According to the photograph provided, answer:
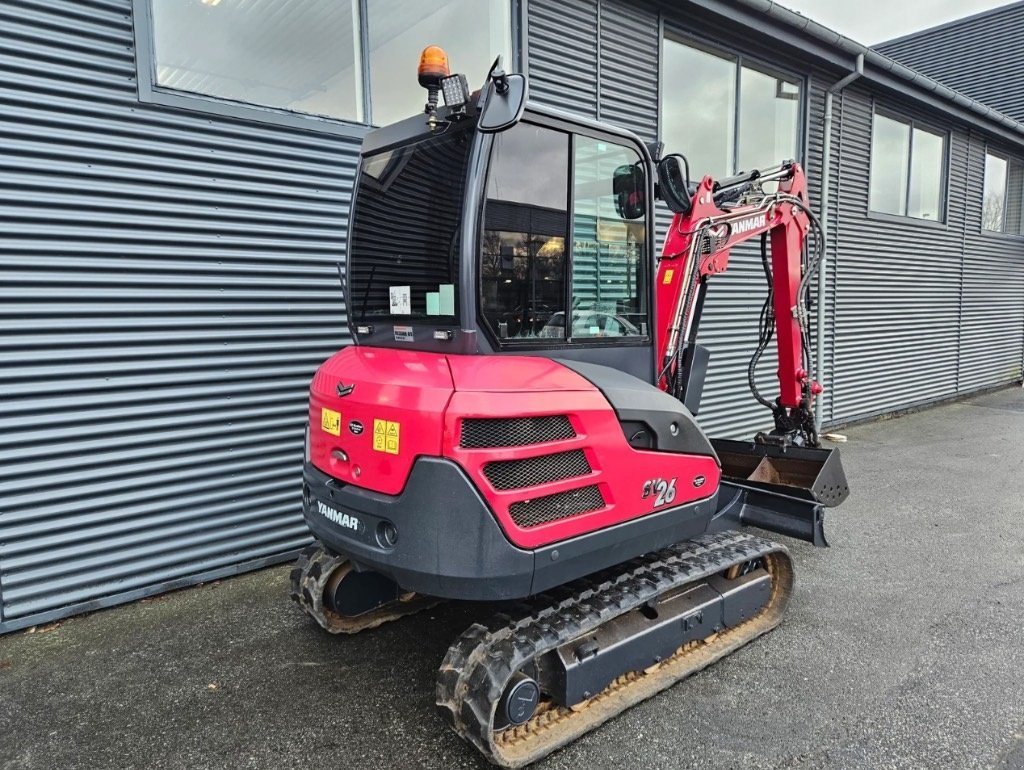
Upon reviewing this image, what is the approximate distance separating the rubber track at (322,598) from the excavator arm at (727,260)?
1.99m

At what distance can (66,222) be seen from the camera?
3666 mm

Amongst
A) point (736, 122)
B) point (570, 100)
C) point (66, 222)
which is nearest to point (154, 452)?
point (66, 222)

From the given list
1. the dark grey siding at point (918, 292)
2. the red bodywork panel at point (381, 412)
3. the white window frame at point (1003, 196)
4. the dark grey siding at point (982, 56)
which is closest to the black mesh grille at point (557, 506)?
the red bodywork panel at point (381, 412)

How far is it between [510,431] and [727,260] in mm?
2653

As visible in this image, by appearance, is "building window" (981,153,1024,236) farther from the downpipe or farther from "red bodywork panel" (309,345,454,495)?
"red bodywork panel" (309,345,454,495)

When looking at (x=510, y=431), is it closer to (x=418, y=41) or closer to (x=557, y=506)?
(x=557, y=506)

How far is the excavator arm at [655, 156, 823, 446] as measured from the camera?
12.4ft

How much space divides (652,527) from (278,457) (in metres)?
2.76

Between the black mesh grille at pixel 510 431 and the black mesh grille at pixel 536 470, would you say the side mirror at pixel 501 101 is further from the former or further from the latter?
the black mesh grille at pixel 536 470

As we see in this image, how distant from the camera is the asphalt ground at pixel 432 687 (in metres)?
2.60

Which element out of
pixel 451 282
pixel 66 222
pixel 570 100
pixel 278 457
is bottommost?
pixel 278 457

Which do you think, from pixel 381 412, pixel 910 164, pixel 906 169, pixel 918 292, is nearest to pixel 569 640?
pixel 381 412

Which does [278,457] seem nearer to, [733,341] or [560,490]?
[560,490]

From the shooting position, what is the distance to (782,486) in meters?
4.00
